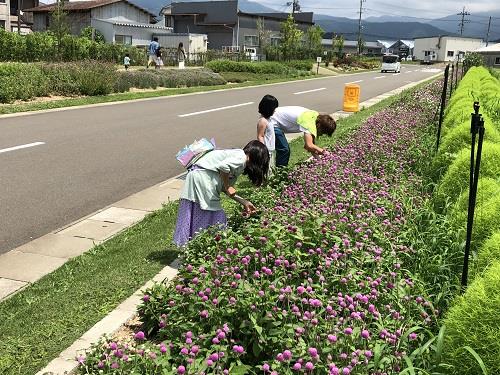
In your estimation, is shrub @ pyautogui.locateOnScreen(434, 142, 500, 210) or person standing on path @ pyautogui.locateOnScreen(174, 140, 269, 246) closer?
person standing on path @ pyautogui.locateOnScreen(174, 140, 269, 246)

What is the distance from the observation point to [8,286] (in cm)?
468

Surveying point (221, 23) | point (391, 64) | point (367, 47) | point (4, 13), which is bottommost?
point (391, 64)

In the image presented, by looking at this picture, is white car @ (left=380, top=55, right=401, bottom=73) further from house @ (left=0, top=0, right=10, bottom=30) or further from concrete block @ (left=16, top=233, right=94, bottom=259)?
concrete block @ (left=16, top=233, right=94, bottom=259)

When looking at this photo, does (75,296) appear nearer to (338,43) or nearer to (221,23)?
(221,23)

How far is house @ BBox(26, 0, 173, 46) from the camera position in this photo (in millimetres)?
54594

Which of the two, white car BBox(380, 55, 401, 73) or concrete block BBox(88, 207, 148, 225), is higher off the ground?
white car BBox(380, 55, 401, 73)

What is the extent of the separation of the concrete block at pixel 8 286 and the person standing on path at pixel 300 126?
11.8 feet

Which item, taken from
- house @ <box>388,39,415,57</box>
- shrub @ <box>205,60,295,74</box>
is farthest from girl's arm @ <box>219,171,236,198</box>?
house @ <box>388,39,415,57</box>

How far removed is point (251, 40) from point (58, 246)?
220 feet

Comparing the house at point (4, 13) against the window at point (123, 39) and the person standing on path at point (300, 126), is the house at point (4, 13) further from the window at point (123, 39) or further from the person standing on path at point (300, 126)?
the person standing on path at point (300, 126)

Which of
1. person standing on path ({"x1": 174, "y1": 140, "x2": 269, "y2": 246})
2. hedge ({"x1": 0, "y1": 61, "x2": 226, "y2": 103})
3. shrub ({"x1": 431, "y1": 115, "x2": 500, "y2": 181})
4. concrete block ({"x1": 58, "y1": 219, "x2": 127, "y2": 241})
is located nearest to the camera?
person standing on path ({"x1": 174, "y1": 140, "x2": 269, "y2": 246})

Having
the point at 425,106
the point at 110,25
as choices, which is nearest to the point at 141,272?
the point at 425,106

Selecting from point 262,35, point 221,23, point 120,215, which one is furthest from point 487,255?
point 221,23

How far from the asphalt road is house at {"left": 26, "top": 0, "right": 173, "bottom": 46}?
38072mm
